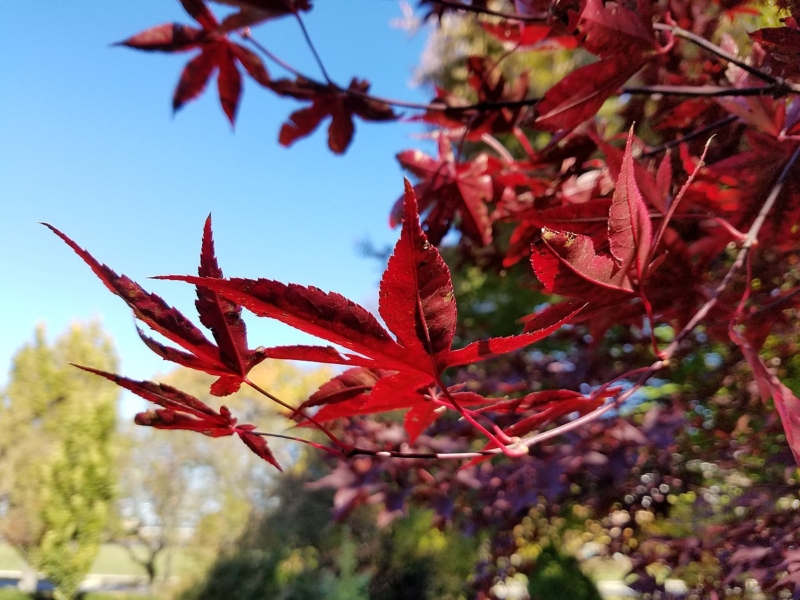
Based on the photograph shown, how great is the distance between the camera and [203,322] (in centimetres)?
39

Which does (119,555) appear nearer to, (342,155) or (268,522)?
(268,522)

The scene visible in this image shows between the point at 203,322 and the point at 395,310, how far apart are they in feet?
0.53

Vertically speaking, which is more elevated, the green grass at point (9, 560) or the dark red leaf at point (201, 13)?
the dark red leaf at point (201, 13)

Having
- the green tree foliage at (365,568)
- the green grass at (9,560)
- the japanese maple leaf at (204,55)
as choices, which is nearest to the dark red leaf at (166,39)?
the japanese maple leaf at (204,55)

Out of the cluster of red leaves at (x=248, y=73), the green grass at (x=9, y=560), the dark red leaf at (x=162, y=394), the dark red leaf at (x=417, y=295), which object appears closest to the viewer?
the dark red leaf at (x=417, y=295)

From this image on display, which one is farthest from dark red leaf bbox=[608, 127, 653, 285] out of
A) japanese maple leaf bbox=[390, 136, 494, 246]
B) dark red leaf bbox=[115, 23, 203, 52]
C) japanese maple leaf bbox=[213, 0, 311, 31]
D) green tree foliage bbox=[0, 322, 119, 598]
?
green tree foliage bbox=[0, 322, 119, 598]

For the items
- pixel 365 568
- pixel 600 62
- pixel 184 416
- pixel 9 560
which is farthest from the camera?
pixel 9 560

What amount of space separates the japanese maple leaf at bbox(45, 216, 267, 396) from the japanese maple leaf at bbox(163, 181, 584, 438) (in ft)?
0.14

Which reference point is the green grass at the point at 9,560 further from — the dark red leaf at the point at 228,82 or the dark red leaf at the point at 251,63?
the dark red leaf at the point at 251,63

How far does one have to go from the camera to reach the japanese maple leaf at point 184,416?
42cm

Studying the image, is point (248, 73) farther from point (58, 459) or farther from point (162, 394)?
point (58, 459)

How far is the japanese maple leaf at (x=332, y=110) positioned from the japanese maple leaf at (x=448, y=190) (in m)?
0.11

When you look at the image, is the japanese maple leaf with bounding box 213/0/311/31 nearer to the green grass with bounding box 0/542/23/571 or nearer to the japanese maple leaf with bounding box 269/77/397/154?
the japanese maple leaf with bounding box 269/77/397/154

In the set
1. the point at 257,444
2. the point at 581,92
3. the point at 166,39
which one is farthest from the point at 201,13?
the point at 257,444
